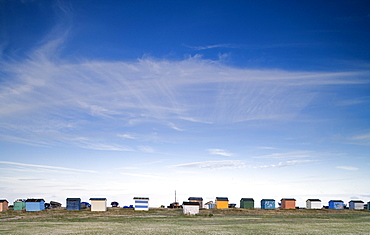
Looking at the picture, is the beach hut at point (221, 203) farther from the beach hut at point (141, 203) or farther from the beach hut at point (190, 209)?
the beach hut at point (190, 209)

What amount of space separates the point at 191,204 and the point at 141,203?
792 inches

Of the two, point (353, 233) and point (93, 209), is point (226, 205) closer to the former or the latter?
point (93, 209)

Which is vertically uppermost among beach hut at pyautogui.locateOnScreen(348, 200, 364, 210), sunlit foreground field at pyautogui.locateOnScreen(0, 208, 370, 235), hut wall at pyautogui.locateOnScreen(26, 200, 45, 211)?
sunlit foreground field at pyautogui.locateOnScreen(0, 208, 370, 235)

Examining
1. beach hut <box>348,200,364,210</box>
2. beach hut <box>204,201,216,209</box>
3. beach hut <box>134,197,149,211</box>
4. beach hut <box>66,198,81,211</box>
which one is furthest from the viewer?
beach hut <box>348,200,364,210</box>

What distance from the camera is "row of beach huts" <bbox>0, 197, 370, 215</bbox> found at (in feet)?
306

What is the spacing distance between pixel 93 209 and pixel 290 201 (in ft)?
213

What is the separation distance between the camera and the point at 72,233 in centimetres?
4006

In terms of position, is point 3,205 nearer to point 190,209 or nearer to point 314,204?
point 190,209

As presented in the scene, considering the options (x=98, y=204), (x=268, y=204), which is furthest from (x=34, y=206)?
(x=268, y=204)

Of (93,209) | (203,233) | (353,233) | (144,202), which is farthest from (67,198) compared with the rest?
(353,233)

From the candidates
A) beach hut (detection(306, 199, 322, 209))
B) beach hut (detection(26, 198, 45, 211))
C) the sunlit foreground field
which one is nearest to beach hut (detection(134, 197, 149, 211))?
the sunlit foreground field

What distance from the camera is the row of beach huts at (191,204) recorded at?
93125mm

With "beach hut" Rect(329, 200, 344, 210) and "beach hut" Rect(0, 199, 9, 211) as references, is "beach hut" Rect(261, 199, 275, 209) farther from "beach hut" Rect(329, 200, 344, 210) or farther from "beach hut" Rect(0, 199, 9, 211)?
"beach hut" Rect(0, 199, 9, 211)

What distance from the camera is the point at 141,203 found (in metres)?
98.1
